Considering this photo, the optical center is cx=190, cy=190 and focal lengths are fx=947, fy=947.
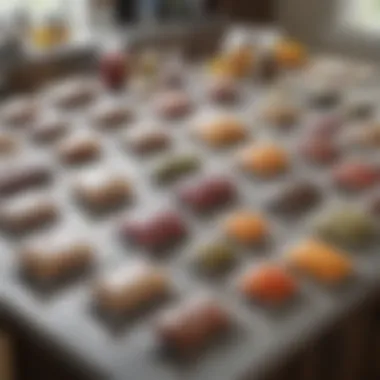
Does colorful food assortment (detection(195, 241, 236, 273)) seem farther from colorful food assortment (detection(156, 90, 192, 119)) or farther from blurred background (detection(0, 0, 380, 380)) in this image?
blurred background (detection(0, 0, 380, 380))

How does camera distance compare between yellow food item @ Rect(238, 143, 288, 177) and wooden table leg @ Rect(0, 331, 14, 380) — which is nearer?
wooden table leg @ Rect(0, 331, 14, 380)

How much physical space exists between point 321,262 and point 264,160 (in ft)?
0.93

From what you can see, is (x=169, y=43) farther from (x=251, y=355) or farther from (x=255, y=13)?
(x=251, y=355)

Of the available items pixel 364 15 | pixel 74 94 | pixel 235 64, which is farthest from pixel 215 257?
pixel 364 15

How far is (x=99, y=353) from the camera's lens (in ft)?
3.24

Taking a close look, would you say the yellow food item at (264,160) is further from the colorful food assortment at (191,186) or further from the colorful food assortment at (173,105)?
the colorful food assortment at (173,105)

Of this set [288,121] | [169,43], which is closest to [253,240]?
[288,121]

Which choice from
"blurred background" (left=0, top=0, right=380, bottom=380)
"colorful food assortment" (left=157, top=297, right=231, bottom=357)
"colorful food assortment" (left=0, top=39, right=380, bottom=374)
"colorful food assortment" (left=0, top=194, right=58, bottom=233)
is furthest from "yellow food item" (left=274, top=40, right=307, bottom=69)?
"colorful food assortment" (left=157, top=297, right=231, bottom=357)

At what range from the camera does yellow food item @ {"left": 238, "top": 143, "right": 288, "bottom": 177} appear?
4.48ft

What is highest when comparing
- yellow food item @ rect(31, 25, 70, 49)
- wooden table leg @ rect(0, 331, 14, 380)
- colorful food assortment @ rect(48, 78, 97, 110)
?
yellow food item @ rect(31, 25, 70, 49)

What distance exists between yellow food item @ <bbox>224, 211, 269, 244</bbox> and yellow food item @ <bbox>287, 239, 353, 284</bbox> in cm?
6

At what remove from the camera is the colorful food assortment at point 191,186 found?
3.61 feet

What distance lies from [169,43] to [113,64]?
9.4 inches

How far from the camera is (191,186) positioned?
1.32 meters
